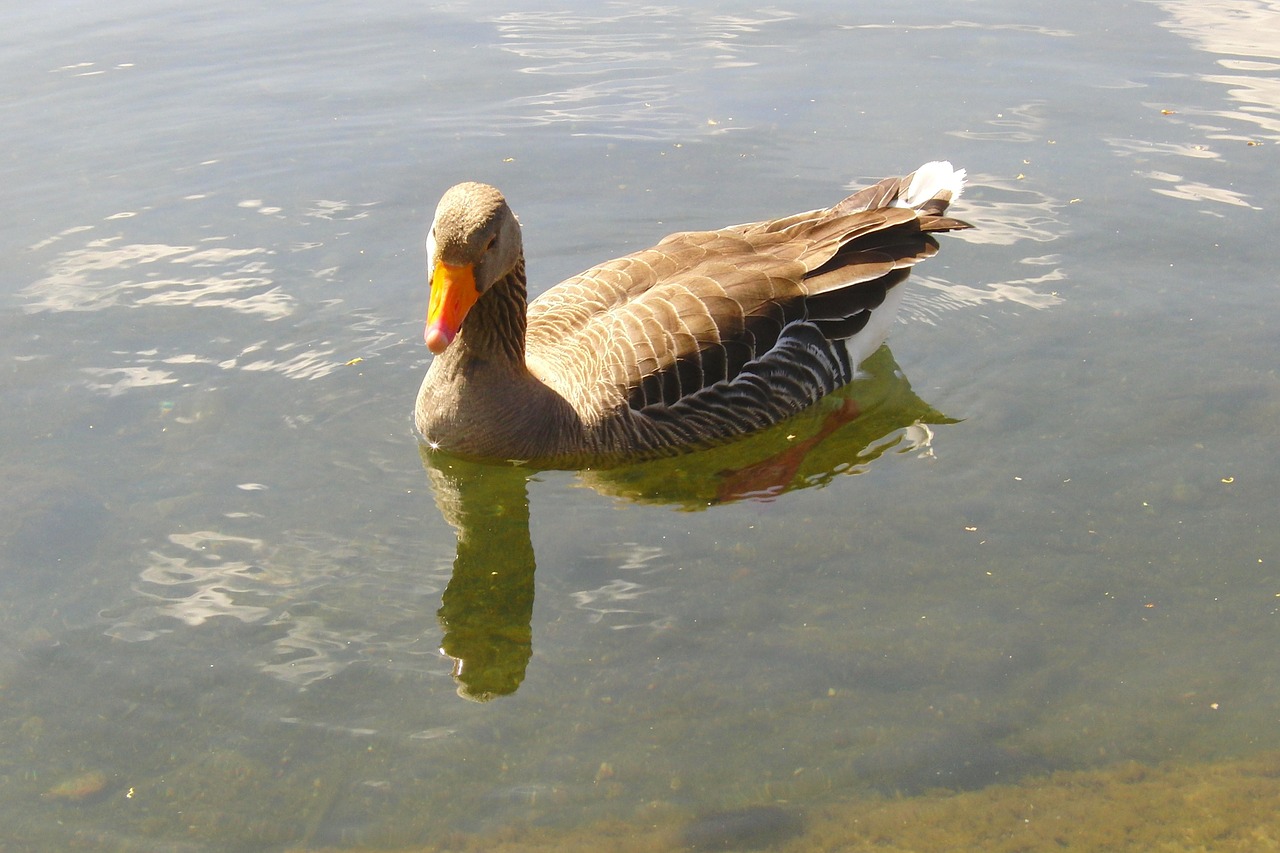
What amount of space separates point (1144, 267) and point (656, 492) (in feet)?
15.7

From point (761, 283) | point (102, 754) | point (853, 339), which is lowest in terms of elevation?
point (102, 754)

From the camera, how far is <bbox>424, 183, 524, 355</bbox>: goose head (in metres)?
6.86

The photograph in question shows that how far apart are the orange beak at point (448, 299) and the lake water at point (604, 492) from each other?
112 cm

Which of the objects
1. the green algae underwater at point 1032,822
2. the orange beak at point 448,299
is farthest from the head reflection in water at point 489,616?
the orange beak at point 448,299

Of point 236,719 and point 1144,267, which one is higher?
point 1144,267

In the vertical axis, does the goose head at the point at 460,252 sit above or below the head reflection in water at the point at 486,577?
above

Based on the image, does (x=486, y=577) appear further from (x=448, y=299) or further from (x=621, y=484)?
(x=448, y=299)

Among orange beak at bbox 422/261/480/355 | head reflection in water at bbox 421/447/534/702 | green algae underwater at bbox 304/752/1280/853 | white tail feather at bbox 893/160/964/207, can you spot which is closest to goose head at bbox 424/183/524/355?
orange beak at bbox 422/261/480/355

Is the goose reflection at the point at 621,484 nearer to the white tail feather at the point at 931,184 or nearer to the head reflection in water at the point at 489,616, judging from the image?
the head reflection in water at the point at 489,616

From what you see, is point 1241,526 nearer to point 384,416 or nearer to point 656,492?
point 656,492

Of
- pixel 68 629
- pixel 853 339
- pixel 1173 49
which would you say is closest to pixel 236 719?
pixel 68 629

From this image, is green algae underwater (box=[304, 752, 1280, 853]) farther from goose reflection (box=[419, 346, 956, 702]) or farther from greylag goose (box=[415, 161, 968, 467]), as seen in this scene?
greylag goose (box=[415, 161, 968, 467])

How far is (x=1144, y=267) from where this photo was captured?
9.88 m

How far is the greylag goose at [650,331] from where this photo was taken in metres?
7.40
